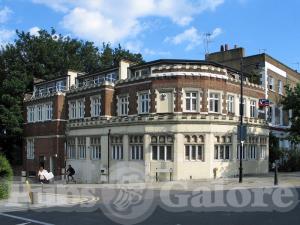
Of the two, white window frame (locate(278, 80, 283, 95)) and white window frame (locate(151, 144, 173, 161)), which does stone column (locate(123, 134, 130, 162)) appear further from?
white window frame (locate(278, 80, 283, 95))

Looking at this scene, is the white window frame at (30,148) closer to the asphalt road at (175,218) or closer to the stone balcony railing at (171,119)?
the stone balcony railing at (171,119)

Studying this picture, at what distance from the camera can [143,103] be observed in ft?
135

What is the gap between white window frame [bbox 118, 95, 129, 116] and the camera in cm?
4322

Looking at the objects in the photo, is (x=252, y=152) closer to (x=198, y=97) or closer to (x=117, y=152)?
(x=198, y=97)

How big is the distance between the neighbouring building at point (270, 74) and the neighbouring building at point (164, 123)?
396cm

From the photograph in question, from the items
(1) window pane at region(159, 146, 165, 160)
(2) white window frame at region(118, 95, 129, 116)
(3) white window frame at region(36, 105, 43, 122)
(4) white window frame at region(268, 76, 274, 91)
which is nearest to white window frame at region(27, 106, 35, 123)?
(3) white window frame at region(36, 105, 43, 122)

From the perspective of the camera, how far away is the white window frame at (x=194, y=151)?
3825 centimetres

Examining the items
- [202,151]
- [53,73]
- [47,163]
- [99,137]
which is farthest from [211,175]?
Answer: [53,73]

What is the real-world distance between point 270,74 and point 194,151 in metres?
16.6

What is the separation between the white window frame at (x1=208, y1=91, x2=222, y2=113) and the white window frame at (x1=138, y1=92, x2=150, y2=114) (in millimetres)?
5035

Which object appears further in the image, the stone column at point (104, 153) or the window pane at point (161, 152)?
the stone column at point (104, 153)

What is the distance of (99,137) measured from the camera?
44.3 meters

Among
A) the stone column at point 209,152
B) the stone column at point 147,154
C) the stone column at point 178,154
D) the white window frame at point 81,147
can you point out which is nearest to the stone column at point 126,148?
the stone column at point 147,154

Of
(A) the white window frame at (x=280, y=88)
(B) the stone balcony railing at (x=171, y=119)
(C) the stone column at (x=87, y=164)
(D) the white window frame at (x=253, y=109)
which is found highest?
(A) the white window frame at (x=280, y=88)
